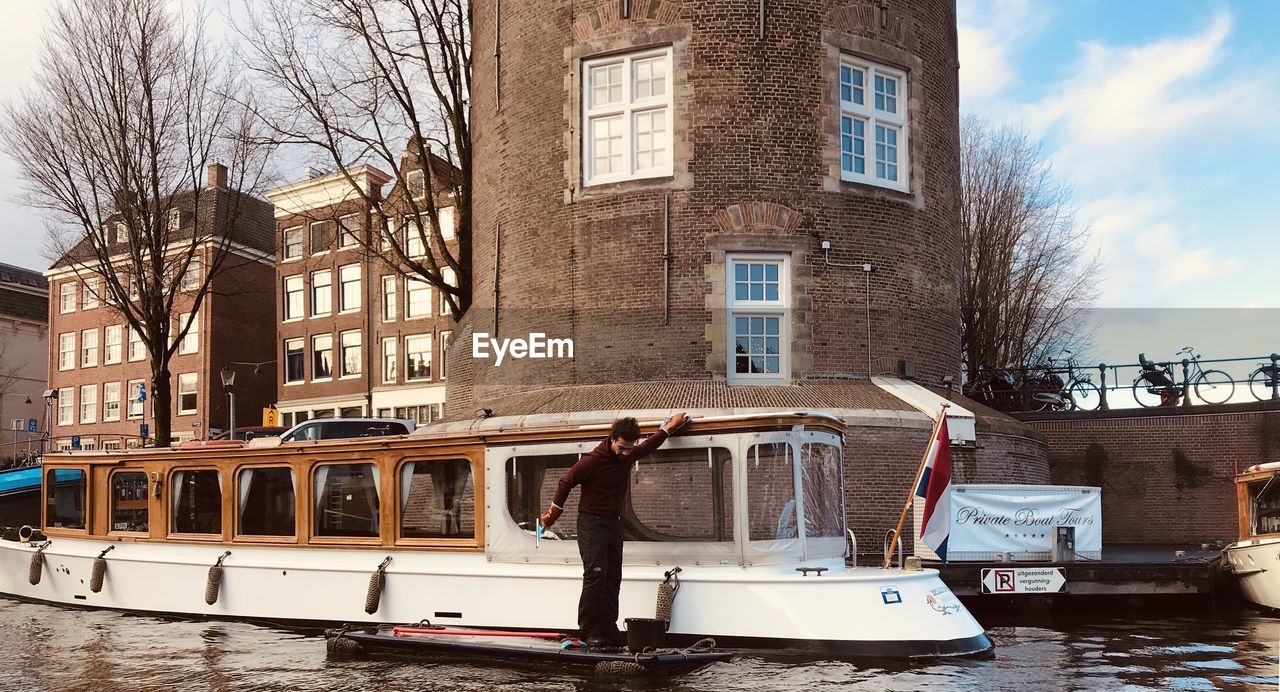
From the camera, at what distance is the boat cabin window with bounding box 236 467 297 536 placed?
1284cm

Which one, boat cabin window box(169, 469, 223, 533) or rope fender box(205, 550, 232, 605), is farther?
boat cabin window box(169, 469, 223, 533)

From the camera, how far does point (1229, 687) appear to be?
9.22 m

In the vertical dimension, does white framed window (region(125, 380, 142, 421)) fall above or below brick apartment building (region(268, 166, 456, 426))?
below

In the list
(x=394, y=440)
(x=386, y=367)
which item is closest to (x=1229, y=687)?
(x=394, y=440)

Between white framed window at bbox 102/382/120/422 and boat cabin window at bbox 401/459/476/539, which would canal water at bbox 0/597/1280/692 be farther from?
white framed window at bbox 102/382/120/422

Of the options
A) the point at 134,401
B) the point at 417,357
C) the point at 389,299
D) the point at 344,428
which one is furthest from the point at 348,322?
the point at 344,428

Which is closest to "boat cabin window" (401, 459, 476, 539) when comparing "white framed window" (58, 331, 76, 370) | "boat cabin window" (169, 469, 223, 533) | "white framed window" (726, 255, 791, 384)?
"boat cabin window" (169, 469, 223, 533)

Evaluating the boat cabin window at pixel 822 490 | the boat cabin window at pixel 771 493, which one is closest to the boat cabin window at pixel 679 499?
the boat cabin window at pixel 771 493

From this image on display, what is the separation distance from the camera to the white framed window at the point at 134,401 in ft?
153

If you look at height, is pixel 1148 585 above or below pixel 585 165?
below

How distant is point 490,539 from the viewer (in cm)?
1098

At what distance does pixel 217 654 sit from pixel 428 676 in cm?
269

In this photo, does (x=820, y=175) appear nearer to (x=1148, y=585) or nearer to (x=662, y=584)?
(x=1148, y=585)

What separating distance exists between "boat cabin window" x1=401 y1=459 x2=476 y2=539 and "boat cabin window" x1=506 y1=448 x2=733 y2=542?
128 cm
